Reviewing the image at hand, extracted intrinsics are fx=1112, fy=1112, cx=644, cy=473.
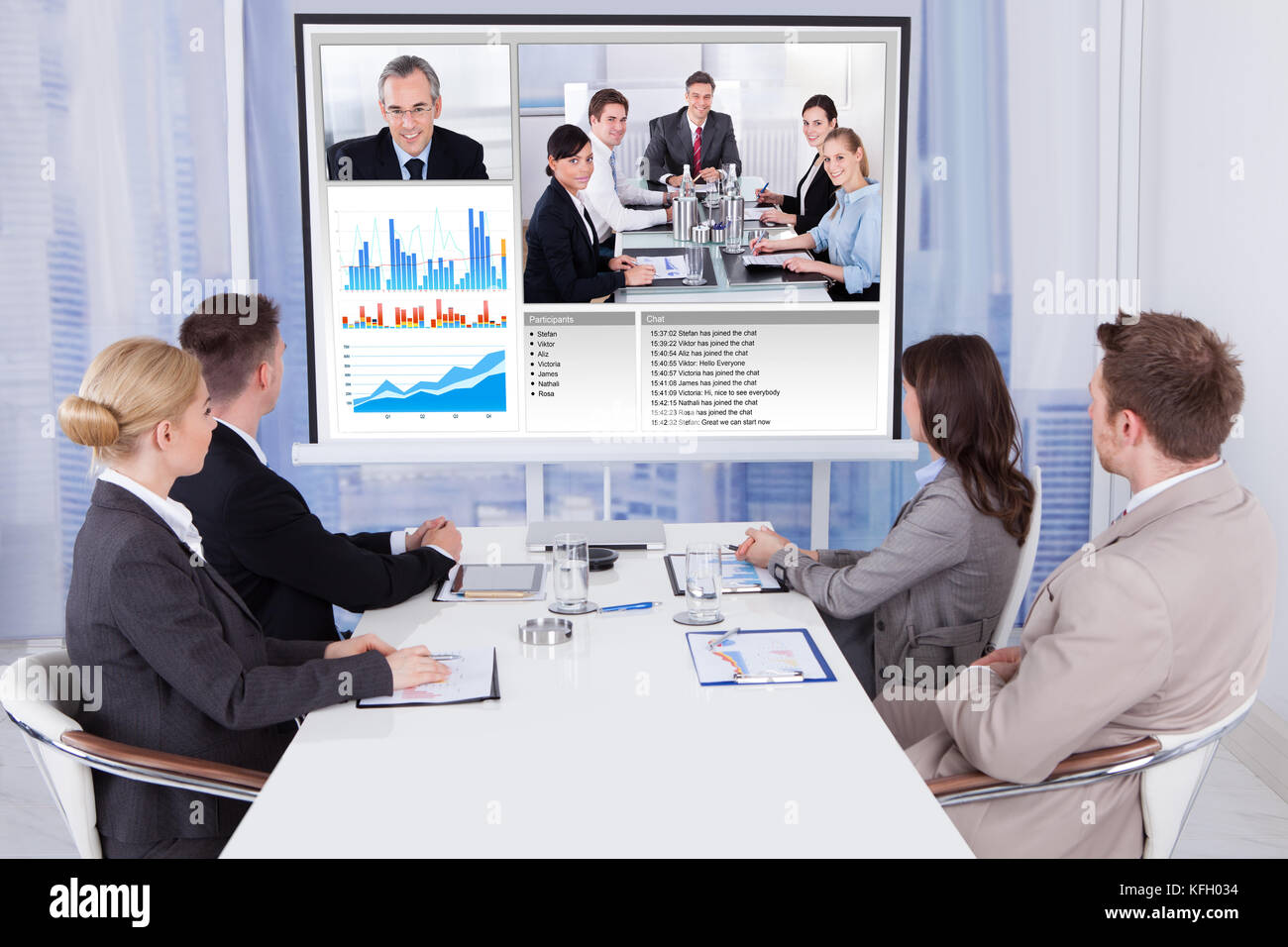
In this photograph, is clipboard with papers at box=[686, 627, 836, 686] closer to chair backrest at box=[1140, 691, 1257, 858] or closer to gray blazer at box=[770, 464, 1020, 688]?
gray blazer at box=[770, 464, 1020, 688]

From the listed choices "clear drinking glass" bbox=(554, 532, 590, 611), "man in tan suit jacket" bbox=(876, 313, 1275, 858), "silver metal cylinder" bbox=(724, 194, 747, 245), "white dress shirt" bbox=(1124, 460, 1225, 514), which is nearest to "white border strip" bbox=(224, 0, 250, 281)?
"silver metal cylinder" bbox=(724, 194, 747, 245)

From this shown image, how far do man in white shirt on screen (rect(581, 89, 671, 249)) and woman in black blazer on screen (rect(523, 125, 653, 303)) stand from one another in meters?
0.02

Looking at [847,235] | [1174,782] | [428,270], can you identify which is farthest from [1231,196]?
[428,270]

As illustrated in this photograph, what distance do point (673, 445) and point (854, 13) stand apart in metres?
1.53

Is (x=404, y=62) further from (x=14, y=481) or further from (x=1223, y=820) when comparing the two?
(x=1223, y=820)

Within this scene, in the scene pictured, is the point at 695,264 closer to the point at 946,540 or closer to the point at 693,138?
the point at 693,138

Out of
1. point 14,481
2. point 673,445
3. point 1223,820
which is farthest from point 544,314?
point 1223,820

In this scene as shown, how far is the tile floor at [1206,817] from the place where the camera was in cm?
263

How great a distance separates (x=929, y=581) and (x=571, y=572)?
72cm

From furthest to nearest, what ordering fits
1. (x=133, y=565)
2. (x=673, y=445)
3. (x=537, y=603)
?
(x=673, y=445)
(x=537, y=603)
(x=133, y=565)

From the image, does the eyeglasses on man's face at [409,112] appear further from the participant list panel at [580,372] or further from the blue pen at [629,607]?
the blue pen at [629,607]

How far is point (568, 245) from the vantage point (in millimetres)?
3484

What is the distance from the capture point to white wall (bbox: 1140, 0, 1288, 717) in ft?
9.72

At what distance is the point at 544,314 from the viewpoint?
3537 millimetres
